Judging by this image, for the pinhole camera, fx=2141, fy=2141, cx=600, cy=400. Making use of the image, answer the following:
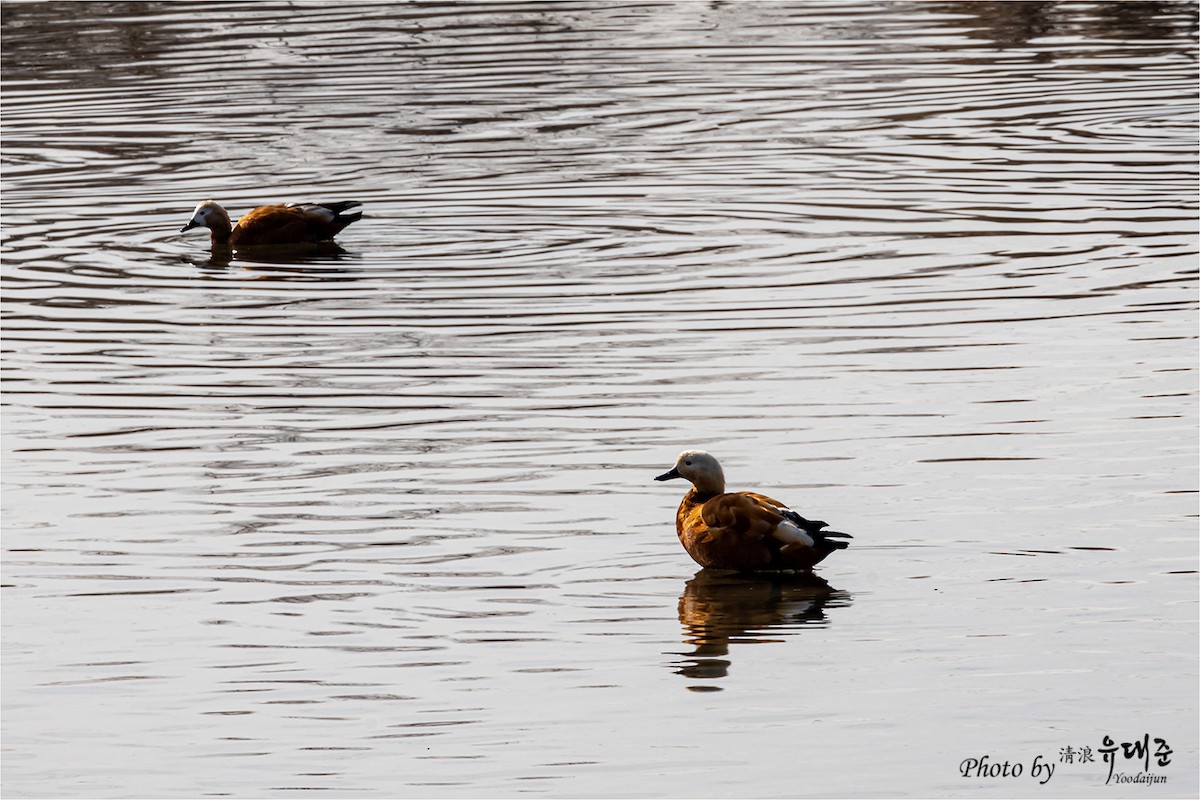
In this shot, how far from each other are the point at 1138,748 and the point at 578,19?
24543mm

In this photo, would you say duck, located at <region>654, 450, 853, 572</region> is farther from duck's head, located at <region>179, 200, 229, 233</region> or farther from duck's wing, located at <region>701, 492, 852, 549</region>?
duck's head, located at <region>179, 200, 229, 233</region>

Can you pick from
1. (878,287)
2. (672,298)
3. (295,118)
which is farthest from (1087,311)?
(295,118)

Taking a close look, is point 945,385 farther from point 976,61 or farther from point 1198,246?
point 976,61

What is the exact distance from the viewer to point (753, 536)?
9.47 m

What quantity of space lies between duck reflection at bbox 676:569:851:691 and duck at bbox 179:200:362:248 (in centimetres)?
843

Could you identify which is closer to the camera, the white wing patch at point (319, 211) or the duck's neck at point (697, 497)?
the duck's neck at point (697, 497)

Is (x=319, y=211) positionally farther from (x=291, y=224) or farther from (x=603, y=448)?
(x=603, y=448)

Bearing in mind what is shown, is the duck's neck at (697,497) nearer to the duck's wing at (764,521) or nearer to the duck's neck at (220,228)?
the duck's wing at (764,521)

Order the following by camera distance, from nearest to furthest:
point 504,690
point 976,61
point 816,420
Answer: point 504,690
point 816,420
point 976,61

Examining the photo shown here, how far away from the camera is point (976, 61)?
26.2 meters

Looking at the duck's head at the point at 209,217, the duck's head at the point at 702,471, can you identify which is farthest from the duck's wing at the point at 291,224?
the duck's head at the point at 702,471

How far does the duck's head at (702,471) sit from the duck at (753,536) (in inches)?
6.8

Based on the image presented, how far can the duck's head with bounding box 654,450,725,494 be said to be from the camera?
981 cm

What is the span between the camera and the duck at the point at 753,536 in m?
9.32
